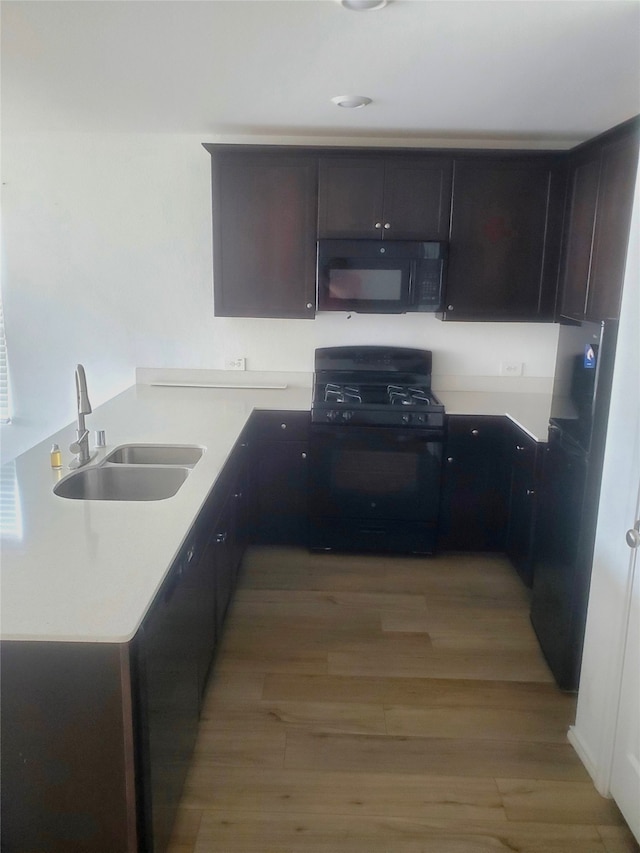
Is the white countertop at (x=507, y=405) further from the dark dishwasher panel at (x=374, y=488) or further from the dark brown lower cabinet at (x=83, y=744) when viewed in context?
the dark brown lower cabinet at (x=83, y=744)

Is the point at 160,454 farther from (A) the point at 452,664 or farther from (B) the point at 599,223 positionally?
(B) the point at 599,223

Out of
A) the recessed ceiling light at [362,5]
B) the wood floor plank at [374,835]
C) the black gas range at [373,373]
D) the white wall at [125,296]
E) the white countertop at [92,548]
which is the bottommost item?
the wood floor plank at [374,835]

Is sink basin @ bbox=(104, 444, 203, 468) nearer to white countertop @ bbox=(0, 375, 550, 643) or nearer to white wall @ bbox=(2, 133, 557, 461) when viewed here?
white countertop @ bbox=(0, 375, 550, 643)

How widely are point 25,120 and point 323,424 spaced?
2.23 m

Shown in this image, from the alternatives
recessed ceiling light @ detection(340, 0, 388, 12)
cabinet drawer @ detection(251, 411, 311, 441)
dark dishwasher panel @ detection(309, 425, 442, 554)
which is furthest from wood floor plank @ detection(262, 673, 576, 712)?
recessed ceiling light @ detection(340, 0, 388, 12)

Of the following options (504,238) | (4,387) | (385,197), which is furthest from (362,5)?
(4,387)

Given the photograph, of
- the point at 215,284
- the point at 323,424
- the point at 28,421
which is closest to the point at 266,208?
the point at 215,284

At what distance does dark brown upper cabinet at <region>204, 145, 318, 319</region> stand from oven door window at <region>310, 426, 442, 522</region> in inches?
29.9

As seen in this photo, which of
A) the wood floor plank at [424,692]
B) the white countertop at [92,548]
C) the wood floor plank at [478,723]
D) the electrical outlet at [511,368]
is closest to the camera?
the white countertop at [92,548]

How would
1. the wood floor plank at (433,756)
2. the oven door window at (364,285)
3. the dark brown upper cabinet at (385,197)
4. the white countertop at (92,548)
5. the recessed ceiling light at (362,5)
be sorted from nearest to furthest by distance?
the white countertop at (92,548) → the recessed ceiling light at (362,5) → the wood floor plank at (433,756) → the dark brown upper cabinet at (385,197) → the oven door window at (364,285)

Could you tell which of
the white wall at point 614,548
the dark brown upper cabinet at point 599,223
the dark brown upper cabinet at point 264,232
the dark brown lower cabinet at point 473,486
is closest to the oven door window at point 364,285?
the dark brown upper cabinet at point 264,232

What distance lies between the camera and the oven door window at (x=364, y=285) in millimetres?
3410

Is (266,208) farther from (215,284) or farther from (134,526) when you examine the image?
(134,526)

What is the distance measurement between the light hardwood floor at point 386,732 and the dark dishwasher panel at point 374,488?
29cm
